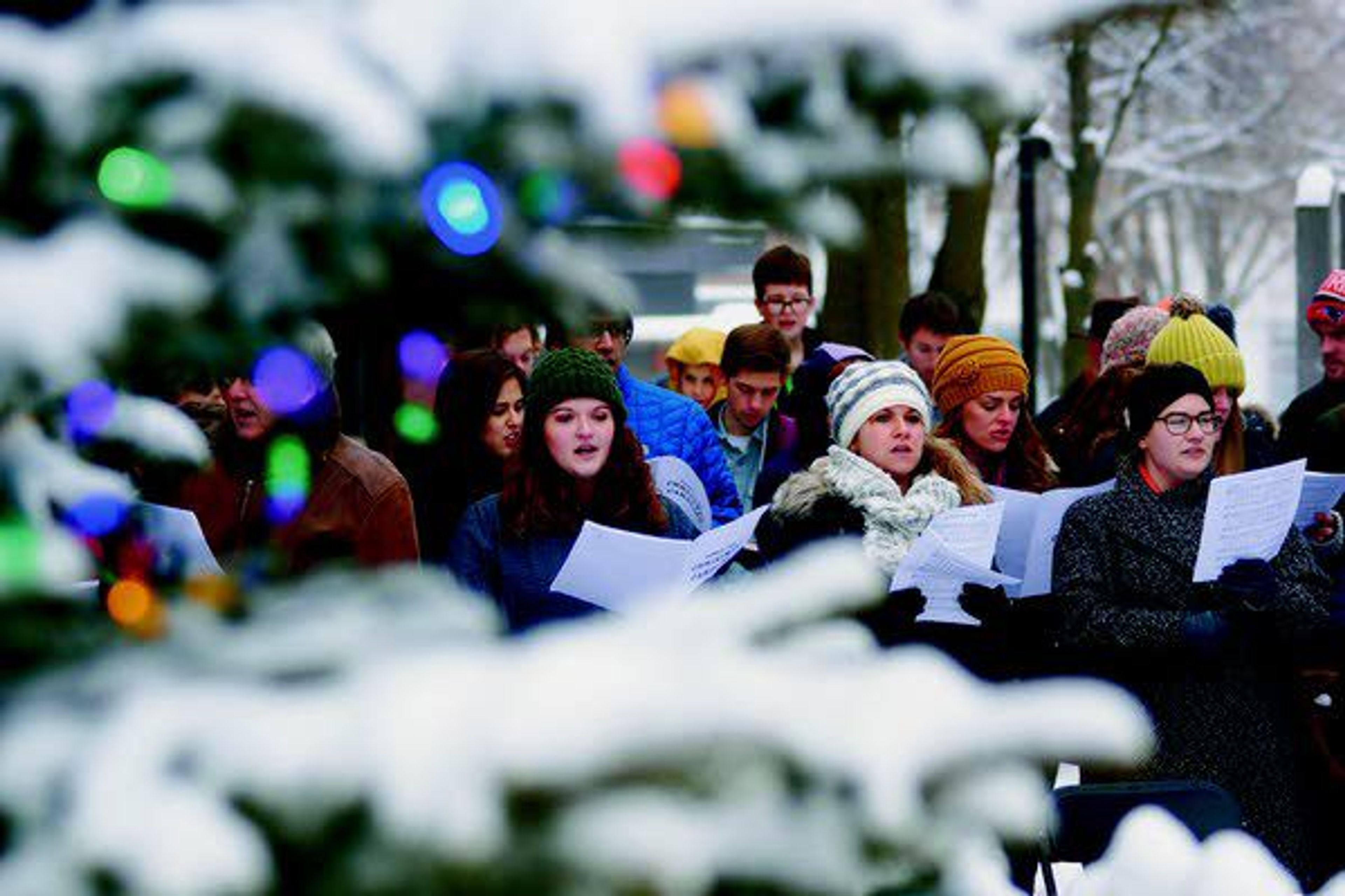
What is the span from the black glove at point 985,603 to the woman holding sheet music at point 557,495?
80 centimetres

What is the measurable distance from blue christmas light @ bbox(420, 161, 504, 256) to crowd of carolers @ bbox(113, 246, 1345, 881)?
3151mm

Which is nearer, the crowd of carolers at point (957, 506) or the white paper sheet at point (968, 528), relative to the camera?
the crowd of carolers at point (957, 506)

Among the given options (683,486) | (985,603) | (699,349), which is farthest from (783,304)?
(985,603)

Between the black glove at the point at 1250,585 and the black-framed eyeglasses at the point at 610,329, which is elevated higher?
the black-framed eyeglasses at the point at 610,329

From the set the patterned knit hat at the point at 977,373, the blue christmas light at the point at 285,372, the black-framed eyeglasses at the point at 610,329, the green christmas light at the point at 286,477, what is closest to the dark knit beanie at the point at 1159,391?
the patterned knit hat at the point at 977,373

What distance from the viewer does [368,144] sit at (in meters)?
1.34

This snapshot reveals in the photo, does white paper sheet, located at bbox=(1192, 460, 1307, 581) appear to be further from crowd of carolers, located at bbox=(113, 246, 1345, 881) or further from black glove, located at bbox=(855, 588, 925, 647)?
black glove, located at bbox=(855, 588, 925, 647)

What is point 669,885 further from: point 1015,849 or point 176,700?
point 1015,849

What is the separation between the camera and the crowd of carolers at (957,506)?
5.80 metres

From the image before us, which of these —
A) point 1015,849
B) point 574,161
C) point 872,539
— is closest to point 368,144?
Result: point 574,161

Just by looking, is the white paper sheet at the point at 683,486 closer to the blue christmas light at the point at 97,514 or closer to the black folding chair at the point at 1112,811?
the black folding chair at the point at 1112,811

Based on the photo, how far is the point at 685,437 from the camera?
7.59 metres

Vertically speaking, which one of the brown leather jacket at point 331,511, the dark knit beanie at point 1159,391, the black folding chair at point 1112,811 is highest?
the dark knit beanie at point 1159,391

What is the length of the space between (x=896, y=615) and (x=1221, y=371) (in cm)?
168
